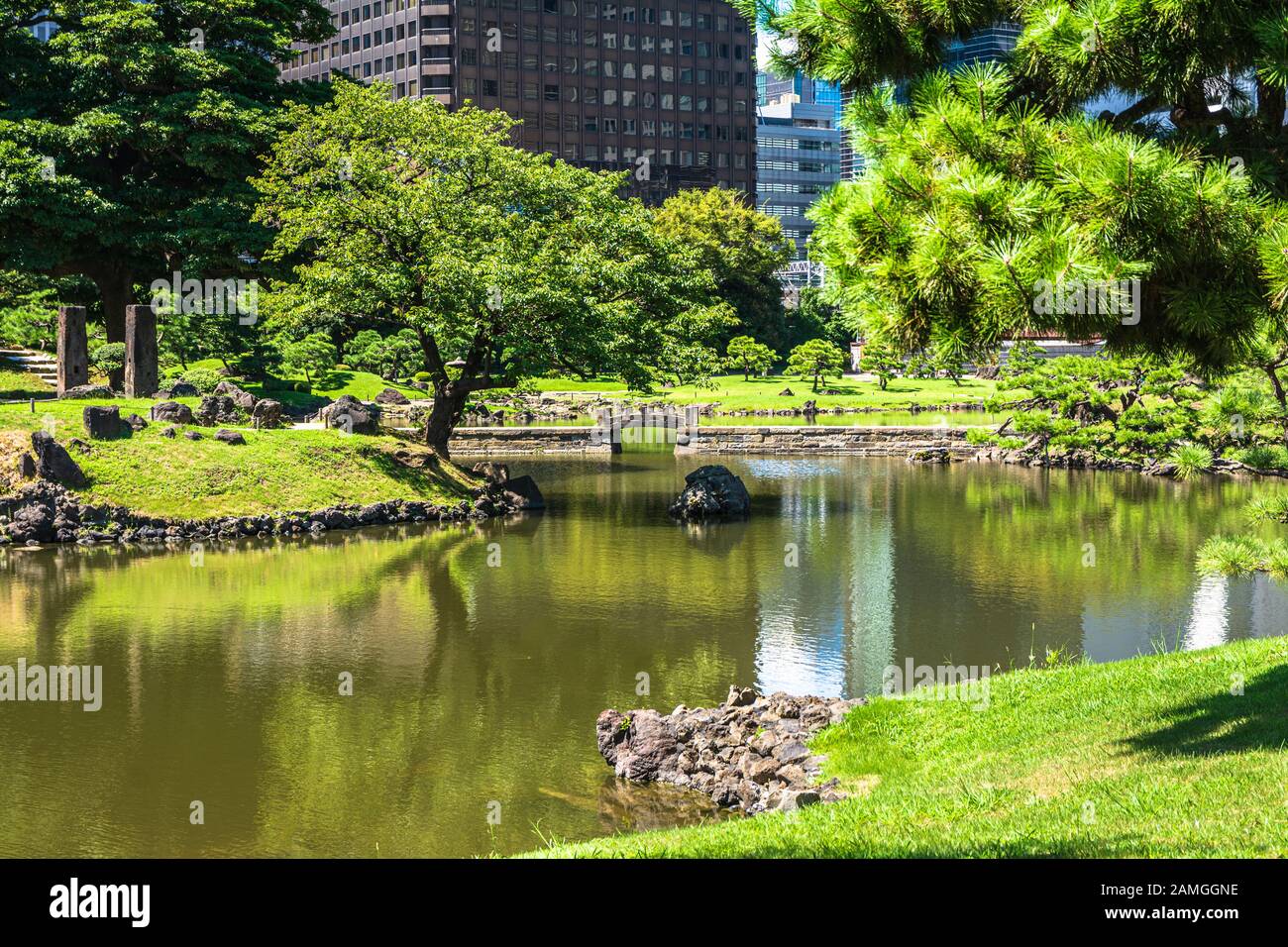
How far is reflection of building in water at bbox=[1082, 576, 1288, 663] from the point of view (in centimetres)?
2044

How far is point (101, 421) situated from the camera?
3472cm

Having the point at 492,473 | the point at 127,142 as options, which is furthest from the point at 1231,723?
the point at 127,142

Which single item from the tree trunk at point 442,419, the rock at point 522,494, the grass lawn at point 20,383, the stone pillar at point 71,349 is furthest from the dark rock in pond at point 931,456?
the grass lawn at point 20,383

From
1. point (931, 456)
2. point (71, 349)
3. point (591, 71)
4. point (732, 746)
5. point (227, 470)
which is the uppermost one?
point (591, 71)

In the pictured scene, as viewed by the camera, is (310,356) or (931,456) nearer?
(931,456)

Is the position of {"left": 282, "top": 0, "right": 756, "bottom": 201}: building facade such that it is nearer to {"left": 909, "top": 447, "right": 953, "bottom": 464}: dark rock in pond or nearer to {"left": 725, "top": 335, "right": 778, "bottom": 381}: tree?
{"left": 725, "top": 335, "right": 778, "bottom": 381}: tree

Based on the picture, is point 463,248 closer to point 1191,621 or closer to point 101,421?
point 101,421

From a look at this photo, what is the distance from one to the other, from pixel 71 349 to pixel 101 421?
960cm

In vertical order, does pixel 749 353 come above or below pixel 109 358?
above

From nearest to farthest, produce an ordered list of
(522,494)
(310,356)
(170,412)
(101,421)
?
(101,421), (170,412), (522,494), (310,356)

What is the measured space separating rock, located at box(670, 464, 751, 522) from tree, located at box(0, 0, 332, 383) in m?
17.5

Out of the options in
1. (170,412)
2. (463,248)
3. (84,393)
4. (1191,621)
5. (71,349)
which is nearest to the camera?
(1191,621)
